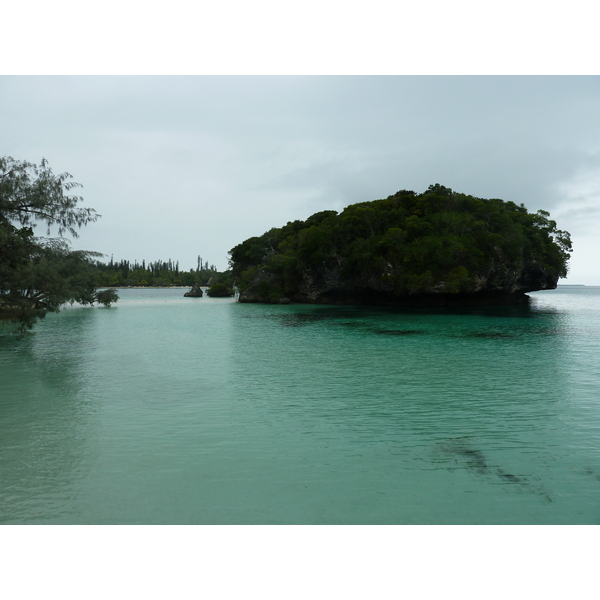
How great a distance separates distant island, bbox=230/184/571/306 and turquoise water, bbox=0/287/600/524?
90.2ft

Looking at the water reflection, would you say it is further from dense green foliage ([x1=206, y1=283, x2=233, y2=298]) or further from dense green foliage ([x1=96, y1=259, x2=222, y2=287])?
dense green foliage ([x1=96, y1=259, x2=222, y2=287])

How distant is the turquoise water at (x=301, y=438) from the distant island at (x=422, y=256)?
27.5 metres

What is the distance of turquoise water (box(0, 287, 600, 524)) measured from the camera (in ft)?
18.5

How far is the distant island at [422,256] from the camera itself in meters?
44.1

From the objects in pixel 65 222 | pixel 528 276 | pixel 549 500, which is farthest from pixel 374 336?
pixel 528 276

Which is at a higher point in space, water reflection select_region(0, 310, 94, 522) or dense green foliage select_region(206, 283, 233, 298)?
dense green foliage select_region(206, 283, 233, 298)

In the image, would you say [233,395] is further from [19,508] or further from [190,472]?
[19,508]

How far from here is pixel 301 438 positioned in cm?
826

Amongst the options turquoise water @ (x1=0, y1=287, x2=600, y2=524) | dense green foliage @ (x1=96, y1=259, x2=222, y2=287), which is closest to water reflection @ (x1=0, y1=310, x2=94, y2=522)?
turquoise water @ (x1=0, y1=287, x2=600, y2=524)

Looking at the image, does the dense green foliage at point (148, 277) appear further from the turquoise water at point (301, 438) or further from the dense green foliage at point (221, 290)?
the turquoise water at point (301, 438)

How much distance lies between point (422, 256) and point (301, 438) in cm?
3788

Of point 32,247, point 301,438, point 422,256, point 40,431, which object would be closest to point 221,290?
point 422,256

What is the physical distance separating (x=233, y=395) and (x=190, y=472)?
500cm

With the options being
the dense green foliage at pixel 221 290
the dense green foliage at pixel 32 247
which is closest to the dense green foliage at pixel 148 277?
the dense green foliage at pixel 221 290
